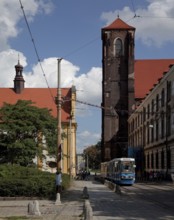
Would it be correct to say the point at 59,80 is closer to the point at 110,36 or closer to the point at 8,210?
the point at 8,210

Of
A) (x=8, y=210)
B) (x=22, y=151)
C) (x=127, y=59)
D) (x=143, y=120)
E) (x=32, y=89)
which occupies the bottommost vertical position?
(x=8, y=210)

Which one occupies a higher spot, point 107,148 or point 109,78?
point 109,78

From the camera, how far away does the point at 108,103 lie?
103500 mm

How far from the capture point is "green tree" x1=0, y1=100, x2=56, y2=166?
199 ft

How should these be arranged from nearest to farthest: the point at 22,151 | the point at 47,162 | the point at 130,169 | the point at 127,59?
the point at 130,169 < the point at 22,151 < the point at 47,162 < the point at 127,59

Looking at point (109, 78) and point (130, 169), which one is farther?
point (109, 78)

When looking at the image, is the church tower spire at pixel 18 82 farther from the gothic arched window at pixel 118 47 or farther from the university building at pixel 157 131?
the university building at pixel 157 131

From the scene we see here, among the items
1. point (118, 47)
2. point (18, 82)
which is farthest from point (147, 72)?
point (18, 82)

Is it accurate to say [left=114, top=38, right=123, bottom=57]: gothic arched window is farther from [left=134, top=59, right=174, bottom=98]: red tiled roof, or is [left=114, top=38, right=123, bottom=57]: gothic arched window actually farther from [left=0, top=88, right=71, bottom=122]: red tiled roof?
[left=0, top=88, right=71, bottom=122]: red tiled roof

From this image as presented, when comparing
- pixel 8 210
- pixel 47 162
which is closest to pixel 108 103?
pixel 47 162

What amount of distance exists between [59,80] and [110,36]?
76973 millimetres

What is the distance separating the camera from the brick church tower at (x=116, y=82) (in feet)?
335

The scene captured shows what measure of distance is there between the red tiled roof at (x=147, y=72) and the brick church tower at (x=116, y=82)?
11.5ft

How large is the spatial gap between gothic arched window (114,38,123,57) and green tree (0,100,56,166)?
41.4m
